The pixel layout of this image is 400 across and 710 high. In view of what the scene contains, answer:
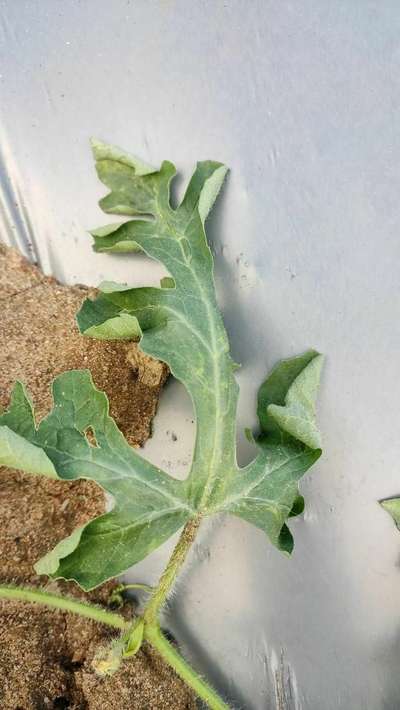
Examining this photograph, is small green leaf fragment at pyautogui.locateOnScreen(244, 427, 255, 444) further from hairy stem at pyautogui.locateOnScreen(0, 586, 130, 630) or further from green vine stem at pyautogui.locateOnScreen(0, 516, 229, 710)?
hairy stem at pyautogui.locateOnScreen(0, 586, 130, 630)

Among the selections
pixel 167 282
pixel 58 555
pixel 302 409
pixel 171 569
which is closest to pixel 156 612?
pixel 171 569

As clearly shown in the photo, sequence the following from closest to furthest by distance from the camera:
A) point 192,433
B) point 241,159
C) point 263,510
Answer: point 263,510 < point 241,159 < point 192,433

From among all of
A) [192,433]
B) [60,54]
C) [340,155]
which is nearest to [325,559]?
[192,433]

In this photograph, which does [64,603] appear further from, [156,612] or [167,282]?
[167,282]

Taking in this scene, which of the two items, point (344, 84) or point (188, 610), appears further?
point (188, 610)

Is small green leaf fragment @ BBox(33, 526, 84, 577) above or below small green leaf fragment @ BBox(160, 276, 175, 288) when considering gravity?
below

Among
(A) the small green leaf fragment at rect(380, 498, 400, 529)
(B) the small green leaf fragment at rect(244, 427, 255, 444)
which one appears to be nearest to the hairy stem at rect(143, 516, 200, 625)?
(B) the small green leaf fragment at rect(244, 427, 255, 444)

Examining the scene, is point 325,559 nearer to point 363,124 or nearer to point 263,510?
point 263,510
